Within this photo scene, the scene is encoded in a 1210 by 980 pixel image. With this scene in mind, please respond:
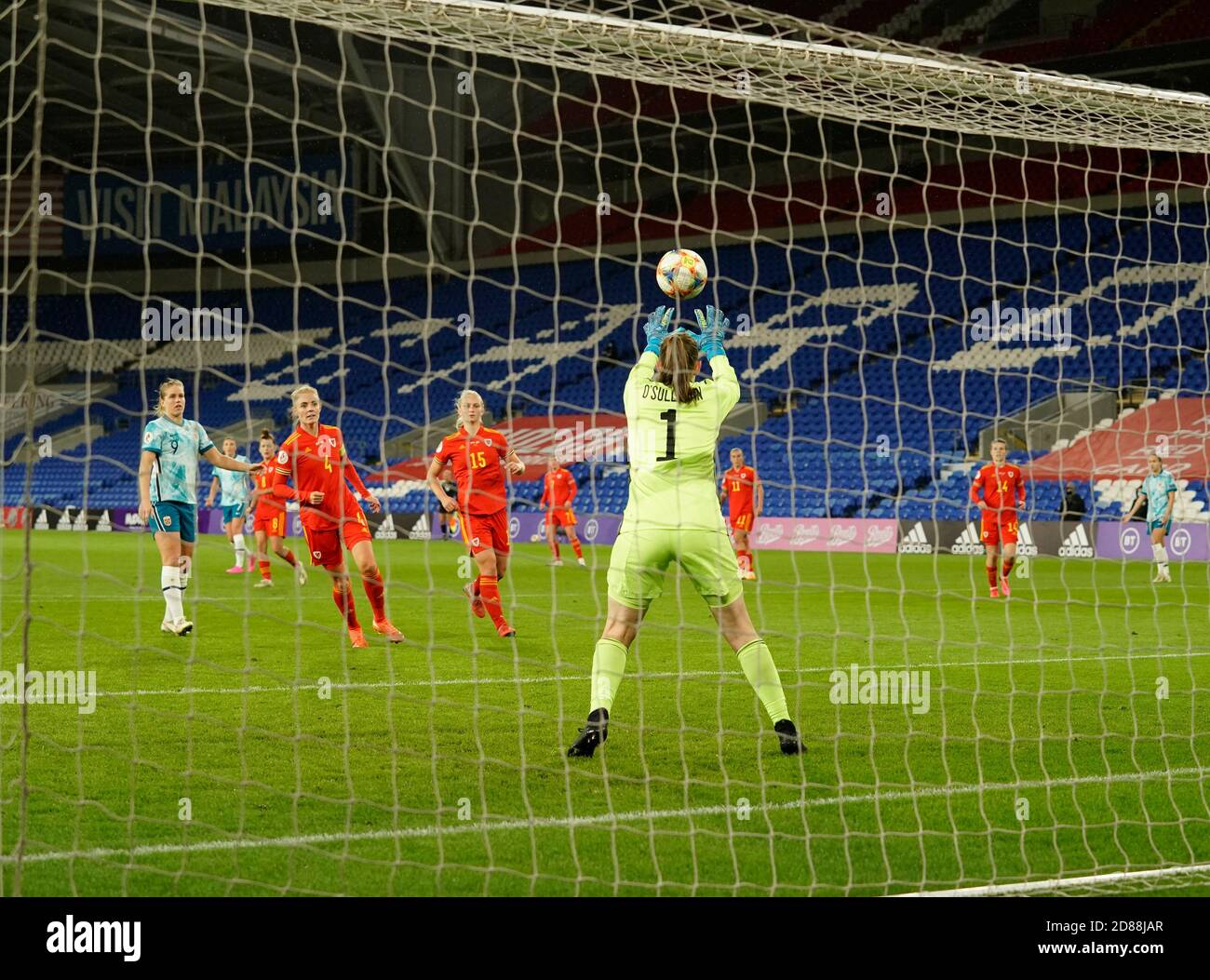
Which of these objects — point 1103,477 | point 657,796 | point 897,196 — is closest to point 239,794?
point 657,796

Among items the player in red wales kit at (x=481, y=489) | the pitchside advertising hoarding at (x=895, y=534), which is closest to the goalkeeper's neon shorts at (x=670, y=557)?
the player in red wales kit at (x=481, y=489)

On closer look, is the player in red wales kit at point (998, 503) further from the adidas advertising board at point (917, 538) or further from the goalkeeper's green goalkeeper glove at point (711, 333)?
the goalkeeper's green goalkeeper glove at point (711, 333)

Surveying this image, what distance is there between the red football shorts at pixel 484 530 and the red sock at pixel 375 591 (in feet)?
2.62

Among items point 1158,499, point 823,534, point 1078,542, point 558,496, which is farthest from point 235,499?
point 1078,542

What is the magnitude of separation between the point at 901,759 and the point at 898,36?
2830 centimetres

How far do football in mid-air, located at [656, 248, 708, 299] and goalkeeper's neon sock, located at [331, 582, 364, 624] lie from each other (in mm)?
3629

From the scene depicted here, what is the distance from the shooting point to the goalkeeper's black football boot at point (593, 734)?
6375 mm

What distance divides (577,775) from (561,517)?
49.3 feet

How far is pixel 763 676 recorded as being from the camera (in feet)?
21.3

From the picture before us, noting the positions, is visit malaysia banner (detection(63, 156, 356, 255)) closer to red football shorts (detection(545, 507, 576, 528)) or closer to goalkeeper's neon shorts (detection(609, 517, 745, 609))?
red football shorts (detection(545, 507, 576, 528))

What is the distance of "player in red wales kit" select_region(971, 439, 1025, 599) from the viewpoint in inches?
607

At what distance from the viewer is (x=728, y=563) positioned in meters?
6.43

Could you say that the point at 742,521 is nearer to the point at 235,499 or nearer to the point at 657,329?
the point at 235,499

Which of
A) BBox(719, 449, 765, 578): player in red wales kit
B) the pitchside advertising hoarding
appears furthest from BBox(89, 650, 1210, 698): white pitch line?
BBox(719, 449, 765, 578): player in red wales kit
